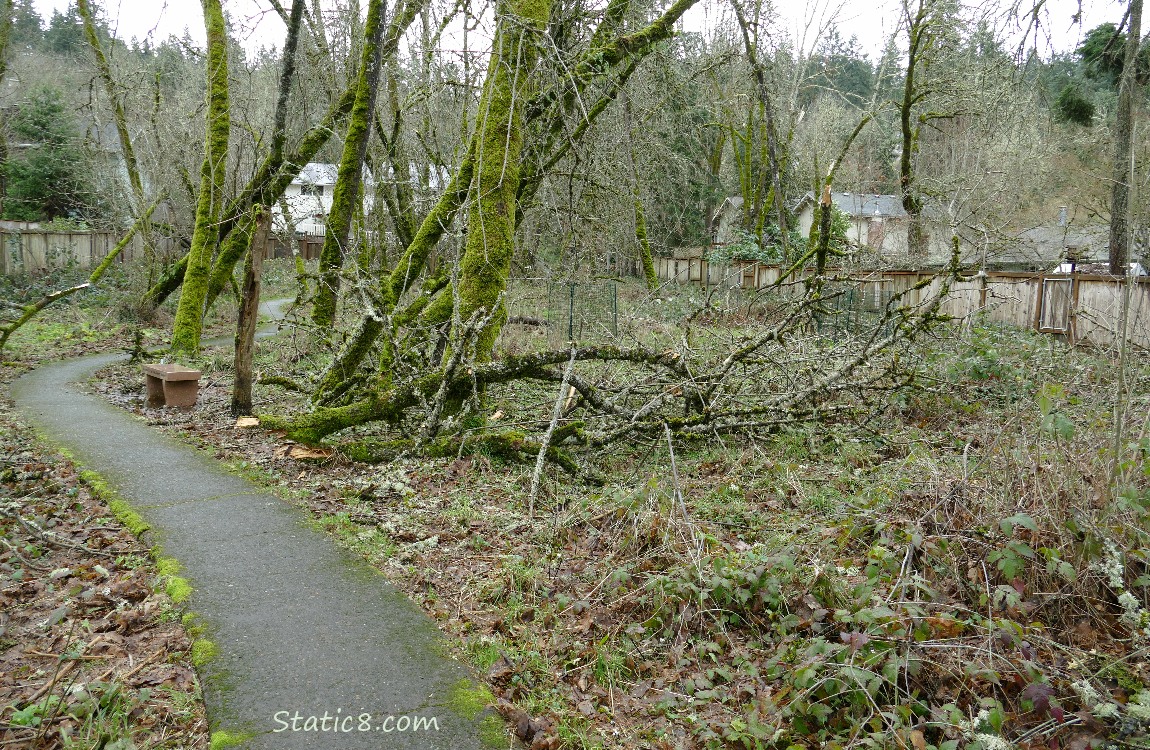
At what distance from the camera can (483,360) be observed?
759cm

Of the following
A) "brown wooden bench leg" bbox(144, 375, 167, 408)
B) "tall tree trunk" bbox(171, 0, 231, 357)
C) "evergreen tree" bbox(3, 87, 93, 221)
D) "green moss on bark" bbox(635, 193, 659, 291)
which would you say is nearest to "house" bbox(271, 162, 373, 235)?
"tall tree trunk" bbox(171, 0, 231, 357)

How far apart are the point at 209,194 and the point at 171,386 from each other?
5.57 meters

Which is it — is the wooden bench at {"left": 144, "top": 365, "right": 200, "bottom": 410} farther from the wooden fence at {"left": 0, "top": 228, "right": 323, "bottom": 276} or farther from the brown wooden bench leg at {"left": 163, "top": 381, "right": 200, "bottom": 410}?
the wooden fence at {"left": 0, "top": 228, "right": 323, "bottom": 276}

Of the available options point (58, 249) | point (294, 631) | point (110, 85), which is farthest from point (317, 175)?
point (294, 631)

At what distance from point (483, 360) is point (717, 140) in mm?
26440

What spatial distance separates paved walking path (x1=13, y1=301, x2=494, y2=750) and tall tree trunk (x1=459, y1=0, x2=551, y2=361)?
2.79 meters

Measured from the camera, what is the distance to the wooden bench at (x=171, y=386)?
30.3 feet

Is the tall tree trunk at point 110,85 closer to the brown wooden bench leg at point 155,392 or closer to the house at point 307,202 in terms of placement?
the house at point 307,202

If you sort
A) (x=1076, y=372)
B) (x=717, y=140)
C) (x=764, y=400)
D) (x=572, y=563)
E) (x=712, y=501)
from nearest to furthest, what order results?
(x=572, y=563) < (x=712, y=501) < (x=764, y=400) < (x=1076, y=372) < (x=717, y=140)

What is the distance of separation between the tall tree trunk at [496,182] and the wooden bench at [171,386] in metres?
4.19

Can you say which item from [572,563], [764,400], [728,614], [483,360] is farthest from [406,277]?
[728,614]

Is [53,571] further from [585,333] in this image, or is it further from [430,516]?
[585,333]

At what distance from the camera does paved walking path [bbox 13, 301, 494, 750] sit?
318 cm

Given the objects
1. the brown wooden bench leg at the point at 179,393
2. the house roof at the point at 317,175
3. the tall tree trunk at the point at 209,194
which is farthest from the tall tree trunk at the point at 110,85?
the brown wooden bench leg at the point at 179,393
